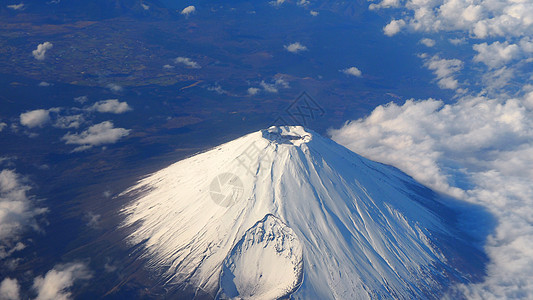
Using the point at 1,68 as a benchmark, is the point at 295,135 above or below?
above

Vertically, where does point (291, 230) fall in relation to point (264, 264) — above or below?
above

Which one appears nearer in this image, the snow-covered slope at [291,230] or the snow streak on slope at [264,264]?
the snow streak on slope at [264,264]

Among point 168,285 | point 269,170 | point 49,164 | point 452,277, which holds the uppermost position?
point 269,170

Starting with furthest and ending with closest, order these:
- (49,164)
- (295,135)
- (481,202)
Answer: (49,164) → (481,202) → (295,135)

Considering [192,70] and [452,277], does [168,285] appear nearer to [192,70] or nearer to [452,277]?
[452,277]

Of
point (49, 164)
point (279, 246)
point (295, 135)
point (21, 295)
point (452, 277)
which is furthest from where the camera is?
point (49, 164)

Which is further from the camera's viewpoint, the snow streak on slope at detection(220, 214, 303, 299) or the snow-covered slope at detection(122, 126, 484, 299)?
the snow-covered slope at detection(122, 126, 484, 299)

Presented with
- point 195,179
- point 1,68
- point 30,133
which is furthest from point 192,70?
point 195,179

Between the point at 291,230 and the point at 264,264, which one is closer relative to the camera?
the point at 264,264
